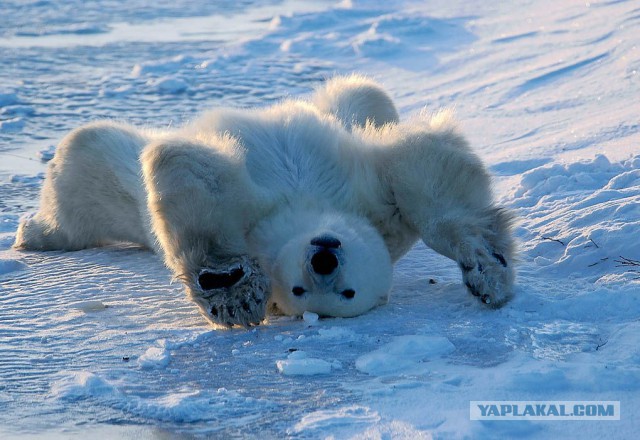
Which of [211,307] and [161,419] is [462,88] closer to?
[211,307]

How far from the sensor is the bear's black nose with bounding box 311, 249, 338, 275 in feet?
11.5

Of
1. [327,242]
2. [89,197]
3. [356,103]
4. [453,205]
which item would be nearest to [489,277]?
[453,205]

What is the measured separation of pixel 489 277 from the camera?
384cm

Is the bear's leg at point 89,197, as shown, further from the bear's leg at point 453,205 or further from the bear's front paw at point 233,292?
the bear's leg at point 453,205

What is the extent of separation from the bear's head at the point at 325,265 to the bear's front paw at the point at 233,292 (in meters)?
0.11

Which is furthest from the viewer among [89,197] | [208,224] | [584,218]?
[89,197]

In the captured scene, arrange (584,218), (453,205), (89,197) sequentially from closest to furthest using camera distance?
(453,205) → (584,218) → (89,197)

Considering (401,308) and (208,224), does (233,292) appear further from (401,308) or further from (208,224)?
(401,308)

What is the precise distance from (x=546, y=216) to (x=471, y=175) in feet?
2.97

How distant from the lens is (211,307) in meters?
3.72

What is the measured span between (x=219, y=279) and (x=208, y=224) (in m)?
0.22

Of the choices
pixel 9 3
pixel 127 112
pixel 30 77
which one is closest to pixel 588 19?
pixel 127 112

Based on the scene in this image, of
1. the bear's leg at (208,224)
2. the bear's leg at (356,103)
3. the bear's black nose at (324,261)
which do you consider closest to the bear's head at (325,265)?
the bear's black nose at (324,261)

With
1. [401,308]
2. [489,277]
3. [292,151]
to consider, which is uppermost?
[292,151]
